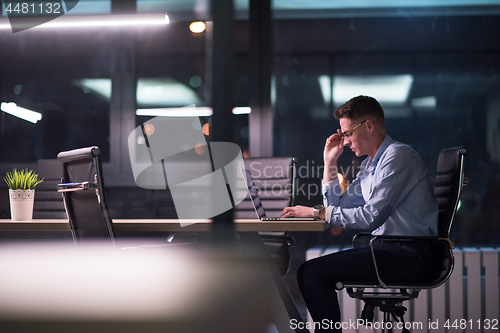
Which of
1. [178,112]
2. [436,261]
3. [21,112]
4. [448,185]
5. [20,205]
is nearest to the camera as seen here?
[436,261]

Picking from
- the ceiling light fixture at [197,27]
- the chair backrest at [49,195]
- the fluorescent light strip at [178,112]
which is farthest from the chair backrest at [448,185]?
the ceiling light fixture at [197,27]

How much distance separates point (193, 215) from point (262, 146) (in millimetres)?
966

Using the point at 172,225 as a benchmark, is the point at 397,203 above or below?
above

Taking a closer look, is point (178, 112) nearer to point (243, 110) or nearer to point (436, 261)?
point (243, 110)

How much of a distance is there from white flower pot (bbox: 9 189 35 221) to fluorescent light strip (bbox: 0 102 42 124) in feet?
6.99

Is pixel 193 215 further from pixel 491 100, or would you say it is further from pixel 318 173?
pixel 491 100

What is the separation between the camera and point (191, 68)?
4098mm

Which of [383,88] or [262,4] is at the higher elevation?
[262,4]

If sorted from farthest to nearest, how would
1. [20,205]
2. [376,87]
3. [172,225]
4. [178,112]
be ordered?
[178,112], [376,87], [20,205], [172,225]

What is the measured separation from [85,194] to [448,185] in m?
1.77

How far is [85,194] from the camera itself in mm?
1976

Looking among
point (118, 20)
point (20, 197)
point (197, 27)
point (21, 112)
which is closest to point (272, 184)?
point (20, 197)

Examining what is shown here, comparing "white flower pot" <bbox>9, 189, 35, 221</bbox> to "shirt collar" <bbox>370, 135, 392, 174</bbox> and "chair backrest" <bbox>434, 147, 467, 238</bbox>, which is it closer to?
"shirt collar" <bbox>370, 135, 392, 174</bbox>

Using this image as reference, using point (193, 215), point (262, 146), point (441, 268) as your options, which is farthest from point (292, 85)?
point (441, 268)
